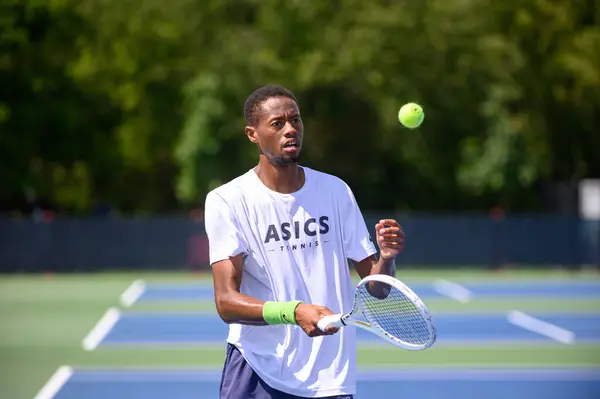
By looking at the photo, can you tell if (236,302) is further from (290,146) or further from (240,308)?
(290,146)

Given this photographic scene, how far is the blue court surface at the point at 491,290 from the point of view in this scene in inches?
939

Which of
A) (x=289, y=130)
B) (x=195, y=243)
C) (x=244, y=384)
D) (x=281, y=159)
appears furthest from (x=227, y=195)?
(x=195, y=243)

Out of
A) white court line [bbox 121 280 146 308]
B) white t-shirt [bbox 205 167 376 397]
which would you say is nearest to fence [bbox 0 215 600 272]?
white court line [bbox 121 280 146 308]

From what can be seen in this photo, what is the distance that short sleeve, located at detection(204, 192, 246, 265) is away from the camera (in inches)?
206

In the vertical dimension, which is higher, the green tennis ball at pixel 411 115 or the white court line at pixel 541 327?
the green tennis ball at pixel 411 115

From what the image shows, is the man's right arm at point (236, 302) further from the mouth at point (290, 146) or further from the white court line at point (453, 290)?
the white court line at point (453, 290)

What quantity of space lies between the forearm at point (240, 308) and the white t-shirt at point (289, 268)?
0.18 metres

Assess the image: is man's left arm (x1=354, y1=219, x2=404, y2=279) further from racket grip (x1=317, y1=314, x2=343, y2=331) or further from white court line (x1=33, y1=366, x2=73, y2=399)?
white court line (x1=33, y1=366, x2=73, y2=399)

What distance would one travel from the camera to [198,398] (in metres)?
11.0

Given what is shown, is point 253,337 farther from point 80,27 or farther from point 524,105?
point 524,105

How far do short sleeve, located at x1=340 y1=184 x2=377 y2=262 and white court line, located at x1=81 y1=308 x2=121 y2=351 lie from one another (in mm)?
10174

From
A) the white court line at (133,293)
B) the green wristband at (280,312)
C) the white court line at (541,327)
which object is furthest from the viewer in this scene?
the white court line at (133,293)

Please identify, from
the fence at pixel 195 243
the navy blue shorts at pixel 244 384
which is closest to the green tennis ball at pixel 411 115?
the navy blue shorts at pixel 244 384

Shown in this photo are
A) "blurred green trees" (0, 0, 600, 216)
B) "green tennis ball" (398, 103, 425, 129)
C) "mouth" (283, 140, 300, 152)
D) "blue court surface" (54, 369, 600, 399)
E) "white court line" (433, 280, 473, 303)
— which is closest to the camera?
"mouth" (283, 140, 300, 152)
